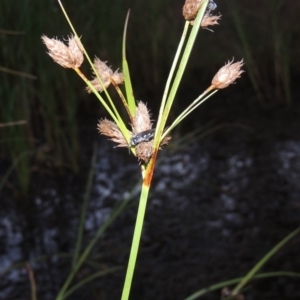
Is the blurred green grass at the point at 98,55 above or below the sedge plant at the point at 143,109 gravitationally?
above

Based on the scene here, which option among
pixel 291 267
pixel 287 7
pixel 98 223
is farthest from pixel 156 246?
pixel 287 7

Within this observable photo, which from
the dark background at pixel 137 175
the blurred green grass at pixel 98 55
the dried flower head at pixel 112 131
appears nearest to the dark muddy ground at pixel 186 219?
the dark background at pixel 137 175

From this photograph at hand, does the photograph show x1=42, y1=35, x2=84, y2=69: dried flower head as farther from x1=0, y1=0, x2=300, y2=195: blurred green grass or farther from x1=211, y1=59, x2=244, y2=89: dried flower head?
x1=0, y1=0, x2=300, y2=195: blurred green grass

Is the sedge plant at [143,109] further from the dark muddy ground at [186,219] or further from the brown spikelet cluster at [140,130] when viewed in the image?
the dark muddy ground at [186,219]

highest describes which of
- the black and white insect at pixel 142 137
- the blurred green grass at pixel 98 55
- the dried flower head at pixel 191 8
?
the blurred green grass at pixel 98 55

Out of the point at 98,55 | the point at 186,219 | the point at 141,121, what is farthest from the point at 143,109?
the point at 98,55

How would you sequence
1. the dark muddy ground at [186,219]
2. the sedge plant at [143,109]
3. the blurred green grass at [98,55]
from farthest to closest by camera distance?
1. the blurred green grass at [98,55]
2. the dark muddy ground at [186,219]
3. the sedge plant at [143,109]

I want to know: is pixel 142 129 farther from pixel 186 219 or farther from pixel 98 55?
pixel 98 55
